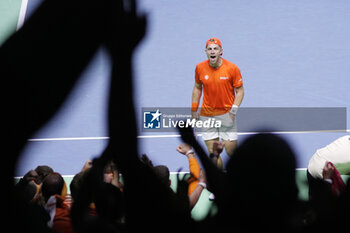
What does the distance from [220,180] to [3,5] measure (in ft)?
30.3

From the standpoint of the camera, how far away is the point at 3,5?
10.1m

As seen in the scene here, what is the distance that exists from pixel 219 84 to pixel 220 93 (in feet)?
0.49

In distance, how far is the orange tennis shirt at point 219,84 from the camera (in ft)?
20.9

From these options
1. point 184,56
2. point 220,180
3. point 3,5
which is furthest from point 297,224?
point 3,5

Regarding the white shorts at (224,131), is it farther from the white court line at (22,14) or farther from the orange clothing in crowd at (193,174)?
the white court line at (22,14)

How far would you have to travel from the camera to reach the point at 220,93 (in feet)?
21.1

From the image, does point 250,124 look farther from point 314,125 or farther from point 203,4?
point 203,4

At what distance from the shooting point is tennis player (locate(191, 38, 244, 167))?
6.33 m

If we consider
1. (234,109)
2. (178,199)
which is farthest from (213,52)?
(178,199)

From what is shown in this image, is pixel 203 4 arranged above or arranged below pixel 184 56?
above

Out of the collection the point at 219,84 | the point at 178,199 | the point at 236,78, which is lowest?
the point at 178,199

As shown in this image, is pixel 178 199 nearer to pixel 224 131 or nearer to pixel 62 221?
pixel 62 221

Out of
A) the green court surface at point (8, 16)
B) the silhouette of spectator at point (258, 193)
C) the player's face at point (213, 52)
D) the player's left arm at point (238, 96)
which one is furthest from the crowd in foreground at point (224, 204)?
the green court surface at point (8, 16)

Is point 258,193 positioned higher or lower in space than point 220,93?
lower
